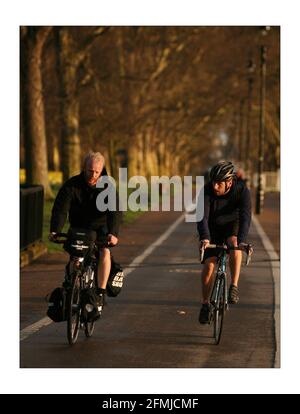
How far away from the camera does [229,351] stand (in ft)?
36.2

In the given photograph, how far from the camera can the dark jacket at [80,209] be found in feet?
36.4

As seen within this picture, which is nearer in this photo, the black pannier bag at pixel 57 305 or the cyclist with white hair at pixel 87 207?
the cyclist with white hair at pixel 87 207

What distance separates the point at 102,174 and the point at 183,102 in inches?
2535

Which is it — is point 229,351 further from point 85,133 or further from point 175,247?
point 85,133

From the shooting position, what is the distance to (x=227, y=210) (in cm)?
1144

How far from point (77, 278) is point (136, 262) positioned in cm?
920

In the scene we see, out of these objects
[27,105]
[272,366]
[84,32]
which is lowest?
[272,366]

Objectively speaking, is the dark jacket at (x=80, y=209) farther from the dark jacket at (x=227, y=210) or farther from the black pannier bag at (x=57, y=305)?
the dark jacket at (x=227, y=210)

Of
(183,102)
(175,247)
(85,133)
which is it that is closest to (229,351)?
(175,247)

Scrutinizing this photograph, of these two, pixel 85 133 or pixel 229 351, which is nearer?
pixel 229 351

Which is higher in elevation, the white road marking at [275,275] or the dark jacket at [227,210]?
the dark jacket at [227,210]

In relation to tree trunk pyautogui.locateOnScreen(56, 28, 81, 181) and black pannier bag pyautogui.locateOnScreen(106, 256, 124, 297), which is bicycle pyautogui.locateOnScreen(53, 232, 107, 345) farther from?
tree trunk pyautogui.locateOnScreen(56, 28, 81, 181)

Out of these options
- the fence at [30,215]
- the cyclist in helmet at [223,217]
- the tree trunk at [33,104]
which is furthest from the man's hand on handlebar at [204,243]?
the tree trunk at [33,104]

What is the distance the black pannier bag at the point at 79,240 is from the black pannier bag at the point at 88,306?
46 centimetres
